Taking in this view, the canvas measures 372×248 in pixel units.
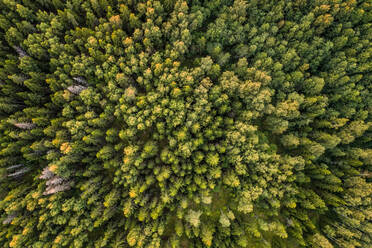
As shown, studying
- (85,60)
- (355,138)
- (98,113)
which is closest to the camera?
(85,60)

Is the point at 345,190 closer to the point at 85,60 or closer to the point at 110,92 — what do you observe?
the point at 110,92

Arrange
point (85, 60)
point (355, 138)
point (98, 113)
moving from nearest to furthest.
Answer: point (85, 60) → point (98, 113) → point (355, 138)

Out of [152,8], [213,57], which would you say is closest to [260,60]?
[213,57]

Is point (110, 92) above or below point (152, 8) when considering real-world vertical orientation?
below

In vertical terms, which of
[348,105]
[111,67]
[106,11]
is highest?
[106,11]

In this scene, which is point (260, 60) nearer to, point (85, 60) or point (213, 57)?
point (213, 57)

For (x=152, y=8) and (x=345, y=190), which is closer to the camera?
(x=152, y=8)
